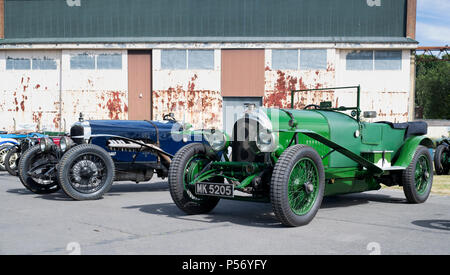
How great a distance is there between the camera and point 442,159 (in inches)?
509

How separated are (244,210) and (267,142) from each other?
154 centimetres

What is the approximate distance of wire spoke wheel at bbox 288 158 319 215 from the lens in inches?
227

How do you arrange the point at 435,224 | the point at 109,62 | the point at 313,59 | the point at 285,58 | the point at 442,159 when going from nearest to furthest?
the point at 435,224, the point at 442,159, the point at 313,59, the point at 285,58, the point at 109,62

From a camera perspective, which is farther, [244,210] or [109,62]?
[109,62]

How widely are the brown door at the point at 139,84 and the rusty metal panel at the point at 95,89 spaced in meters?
0.26

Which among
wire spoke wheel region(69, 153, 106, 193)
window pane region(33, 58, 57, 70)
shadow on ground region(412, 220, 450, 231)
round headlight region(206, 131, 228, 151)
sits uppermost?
window pane region(33, 58, 57, 70)

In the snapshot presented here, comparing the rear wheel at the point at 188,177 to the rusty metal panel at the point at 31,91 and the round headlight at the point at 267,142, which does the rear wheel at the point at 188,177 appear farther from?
the rusty metal panel at the point at 31,91

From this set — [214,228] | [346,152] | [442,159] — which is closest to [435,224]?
[346,152]

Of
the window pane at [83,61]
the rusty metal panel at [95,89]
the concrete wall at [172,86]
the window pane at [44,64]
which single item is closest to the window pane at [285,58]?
the concrete wall at [172,86]

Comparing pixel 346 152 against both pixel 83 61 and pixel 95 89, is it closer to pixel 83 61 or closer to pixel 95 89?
pixel 95 89

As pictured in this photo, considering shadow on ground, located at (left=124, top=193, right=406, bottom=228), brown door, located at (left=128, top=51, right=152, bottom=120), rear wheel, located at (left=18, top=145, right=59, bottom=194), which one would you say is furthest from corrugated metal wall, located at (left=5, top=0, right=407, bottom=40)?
shadow on ground, located at (left=124, top=193, right=406, bottom=228)

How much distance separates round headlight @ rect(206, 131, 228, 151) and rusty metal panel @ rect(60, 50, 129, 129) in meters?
Result: 19.8

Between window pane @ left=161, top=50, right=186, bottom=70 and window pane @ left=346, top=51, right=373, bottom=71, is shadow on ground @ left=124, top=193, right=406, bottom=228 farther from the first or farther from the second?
window pane @ left=161, top=50, right=186, bottom=70

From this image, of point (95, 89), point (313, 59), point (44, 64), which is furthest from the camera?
point (44, 64)
